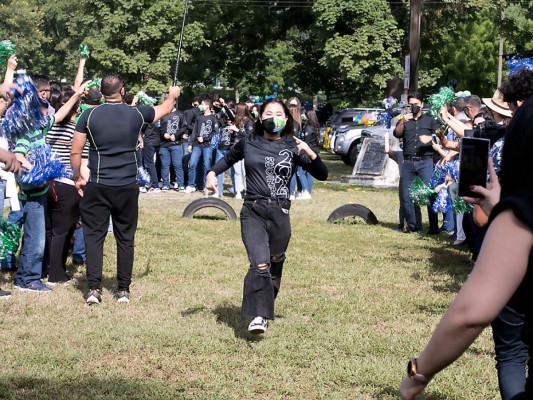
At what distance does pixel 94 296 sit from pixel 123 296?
0.29 m

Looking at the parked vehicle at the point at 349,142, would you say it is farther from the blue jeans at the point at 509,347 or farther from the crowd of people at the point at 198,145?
the blue jeans at the point at 509,347

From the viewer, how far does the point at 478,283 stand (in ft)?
6.96

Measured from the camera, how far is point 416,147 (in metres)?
13.3

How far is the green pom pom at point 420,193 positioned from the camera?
40.1ft

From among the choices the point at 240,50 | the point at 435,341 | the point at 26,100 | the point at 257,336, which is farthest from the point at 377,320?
the point at 240,50

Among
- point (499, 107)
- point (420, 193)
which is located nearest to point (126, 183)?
point (499, 107)

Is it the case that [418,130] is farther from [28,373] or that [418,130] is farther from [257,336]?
[28,373]

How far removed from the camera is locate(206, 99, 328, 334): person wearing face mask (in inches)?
276

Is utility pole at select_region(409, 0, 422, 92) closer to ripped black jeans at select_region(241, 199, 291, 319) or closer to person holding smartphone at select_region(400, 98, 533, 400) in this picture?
ripped black jeans at select_region(241, 199, 291, 319)

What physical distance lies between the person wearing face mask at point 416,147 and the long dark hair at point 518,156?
11036mm

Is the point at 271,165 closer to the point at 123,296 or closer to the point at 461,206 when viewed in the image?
the point at 123,296

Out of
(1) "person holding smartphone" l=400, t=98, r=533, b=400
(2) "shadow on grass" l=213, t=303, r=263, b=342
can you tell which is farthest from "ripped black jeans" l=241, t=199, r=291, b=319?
(1) "person holding smartphone" l=400, t=98, r=533, b=400

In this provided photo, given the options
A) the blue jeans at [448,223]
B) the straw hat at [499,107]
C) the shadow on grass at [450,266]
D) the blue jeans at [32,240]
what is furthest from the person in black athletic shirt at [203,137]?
the straw hat at [499,107]

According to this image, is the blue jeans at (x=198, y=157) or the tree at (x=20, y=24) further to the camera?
the tree at (x=20, y=24)
